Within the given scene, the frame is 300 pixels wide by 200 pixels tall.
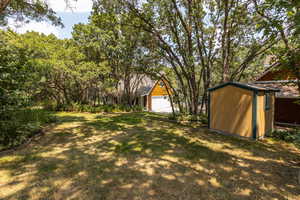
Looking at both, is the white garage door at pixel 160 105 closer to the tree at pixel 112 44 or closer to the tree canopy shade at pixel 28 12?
the tree at pixel 112 44

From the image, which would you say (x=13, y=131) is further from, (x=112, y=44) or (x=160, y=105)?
(x=160, y=105)

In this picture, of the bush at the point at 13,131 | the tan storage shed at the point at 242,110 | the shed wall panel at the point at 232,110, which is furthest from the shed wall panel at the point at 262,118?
the bush at the point at 13,131

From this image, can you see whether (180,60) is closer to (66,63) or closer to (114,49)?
(114,49)

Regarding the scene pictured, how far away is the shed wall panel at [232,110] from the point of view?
6.02m

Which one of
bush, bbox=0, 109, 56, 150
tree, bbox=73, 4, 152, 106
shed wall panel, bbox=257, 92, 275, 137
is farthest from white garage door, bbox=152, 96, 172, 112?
bush, bbox=0, 109, 56, 150

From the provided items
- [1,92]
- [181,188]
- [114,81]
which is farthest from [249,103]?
[114,81]

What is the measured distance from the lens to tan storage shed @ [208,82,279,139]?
19.4 feet

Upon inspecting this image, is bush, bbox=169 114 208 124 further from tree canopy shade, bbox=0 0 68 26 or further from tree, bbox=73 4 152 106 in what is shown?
tree canopy shade, bbox=0 0 68 26

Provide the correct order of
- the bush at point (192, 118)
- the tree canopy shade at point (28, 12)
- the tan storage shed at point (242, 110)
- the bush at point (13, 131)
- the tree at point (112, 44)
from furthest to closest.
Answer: the tree at point (112, 44) → the bush at point (192, 118) → the tree canopy shade at point (28, 12) → the tan storage shed at point (242, 110) → the bush at point (13, 131)

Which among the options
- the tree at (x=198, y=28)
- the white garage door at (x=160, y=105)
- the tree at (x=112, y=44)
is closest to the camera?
the tree at (x=198, y=28)

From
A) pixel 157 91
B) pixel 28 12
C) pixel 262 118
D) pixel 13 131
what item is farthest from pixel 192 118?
pixel 157 91

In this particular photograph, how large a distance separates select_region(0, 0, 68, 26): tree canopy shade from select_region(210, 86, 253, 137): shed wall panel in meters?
9.96

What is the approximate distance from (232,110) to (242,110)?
0.39m

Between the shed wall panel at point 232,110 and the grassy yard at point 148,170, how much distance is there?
2.95 feet
